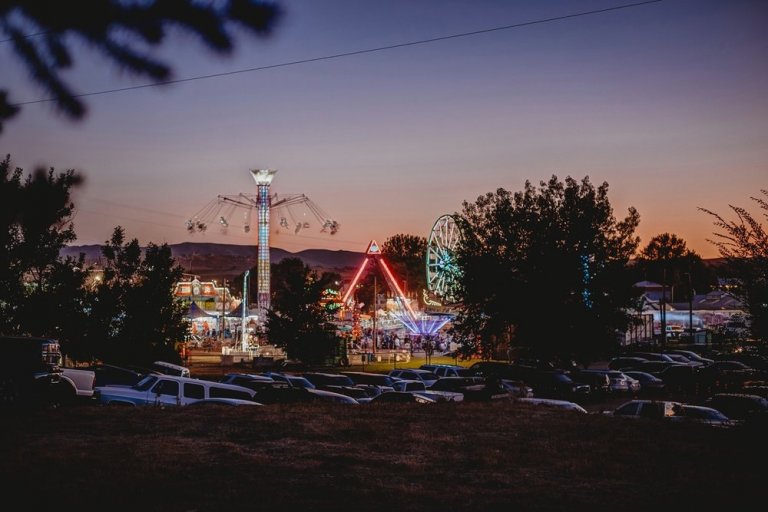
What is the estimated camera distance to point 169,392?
2267 centimetres

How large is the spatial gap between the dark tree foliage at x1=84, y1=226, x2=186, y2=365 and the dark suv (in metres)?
17.4

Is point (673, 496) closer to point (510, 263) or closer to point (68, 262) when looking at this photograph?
point (68, 262)

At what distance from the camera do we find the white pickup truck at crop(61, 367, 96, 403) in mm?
19917

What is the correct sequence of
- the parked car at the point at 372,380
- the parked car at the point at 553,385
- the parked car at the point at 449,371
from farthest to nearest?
1. the parked car at the point at 449,371
2. the parked car at the point at 553,385
3. the parked car at the point at 372,380

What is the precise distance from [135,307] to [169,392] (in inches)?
630

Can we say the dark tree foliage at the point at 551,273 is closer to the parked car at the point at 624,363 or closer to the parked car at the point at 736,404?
the parked car at the point at 624,363

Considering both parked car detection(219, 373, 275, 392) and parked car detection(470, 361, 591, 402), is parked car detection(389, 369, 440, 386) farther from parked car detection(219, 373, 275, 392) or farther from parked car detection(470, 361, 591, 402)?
parked car detection(219, 373, 275, 392)

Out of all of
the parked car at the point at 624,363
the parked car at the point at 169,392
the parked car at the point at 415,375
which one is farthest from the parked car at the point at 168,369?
the parked car at the point at 624,363

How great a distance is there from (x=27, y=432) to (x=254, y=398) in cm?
1140

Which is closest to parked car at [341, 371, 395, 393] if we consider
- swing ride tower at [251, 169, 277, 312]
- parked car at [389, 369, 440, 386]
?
parked car at [389, 369, 440, 386]

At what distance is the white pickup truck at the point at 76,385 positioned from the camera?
19917mm

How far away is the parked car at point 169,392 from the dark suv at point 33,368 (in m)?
2.61

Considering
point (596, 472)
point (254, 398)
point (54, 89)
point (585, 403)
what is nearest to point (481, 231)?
point (585, 403)

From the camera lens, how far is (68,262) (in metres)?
34.1
